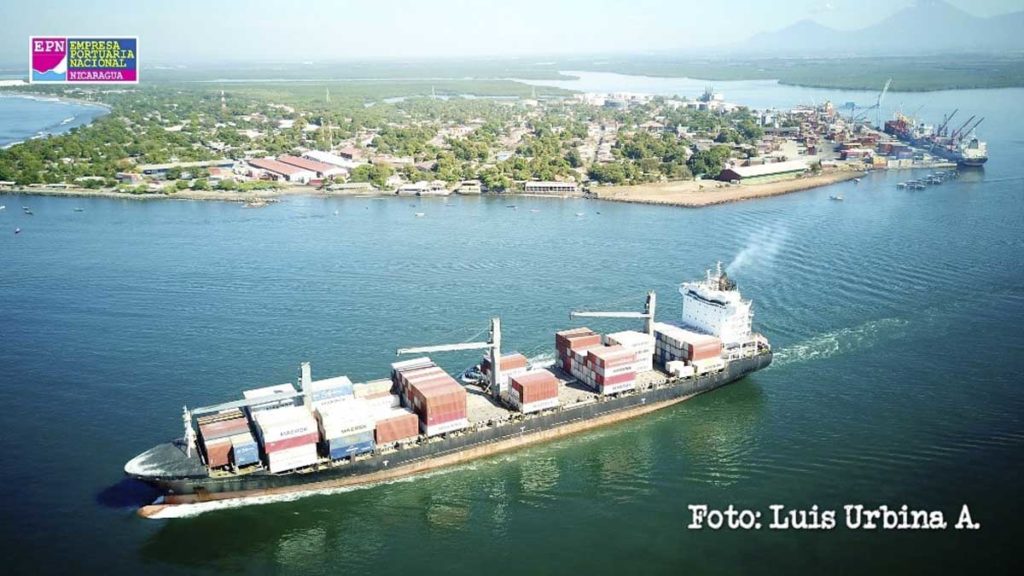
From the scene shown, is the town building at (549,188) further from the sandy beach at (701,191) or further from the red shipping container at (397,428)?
the red shipping container at (397,428)

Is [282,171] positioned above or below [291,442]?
above

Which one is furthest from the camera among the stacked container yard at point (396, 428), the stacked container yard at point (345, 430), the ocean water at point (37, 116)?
the ocean water at point (37, 116)

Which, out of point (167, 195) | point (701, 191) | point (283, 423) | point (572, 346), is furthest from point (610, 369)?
point (167, 195)

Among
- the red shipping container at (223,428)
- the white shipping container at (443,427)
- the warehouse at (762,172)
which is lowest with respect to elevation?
the white shipping container at (443,427)

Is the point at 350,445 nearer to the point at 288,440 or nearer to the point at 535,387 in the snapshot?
the point at 288,440

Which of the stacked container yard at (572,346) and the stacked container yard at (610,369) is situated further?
the stacked container yard at (572,346)

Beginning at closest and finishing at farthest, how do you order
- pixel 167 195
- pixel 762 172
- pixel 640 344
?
pixel 640 344, pixel 167 195, pixel 762 172

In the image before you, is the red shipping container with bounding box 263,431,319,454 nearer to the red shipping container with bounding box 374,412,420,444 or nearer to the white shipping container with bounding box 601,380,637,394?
the red shipping container with bounding box 374,412,420,444

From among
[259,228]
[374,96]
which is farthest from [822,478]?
[374,96]

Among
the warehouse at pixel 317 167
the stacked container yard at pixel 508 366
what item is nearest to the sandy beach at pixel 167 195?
the warehouse at pixel 317 167
